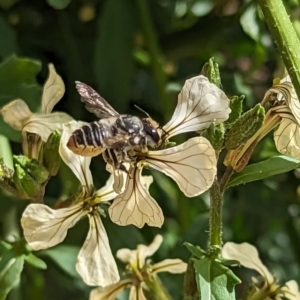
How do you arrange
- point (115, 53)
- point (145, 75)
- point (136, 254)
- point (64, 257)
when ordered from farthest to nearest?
point (145, 75) < point (115, 53) < point (64, 257) < point (136, 254)

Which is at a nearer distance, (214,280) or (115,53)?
(214,280)

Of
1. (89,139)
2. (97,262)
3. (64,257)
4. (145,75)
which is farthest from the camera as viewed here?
(145,75)

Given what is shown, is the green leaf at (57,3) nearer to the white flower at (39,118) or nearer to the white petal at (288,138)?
the white flower at (39,118)

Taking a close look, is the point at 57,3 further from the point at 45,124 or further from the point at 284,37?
the point at 284,37

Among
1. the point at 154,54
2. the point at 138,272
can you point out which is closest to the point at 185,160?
the point at 138,272

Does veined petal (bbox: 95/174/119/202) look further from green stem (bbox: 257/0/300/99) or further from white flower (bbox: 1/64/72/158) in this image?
green stem (bbox: 257/0/300/99)

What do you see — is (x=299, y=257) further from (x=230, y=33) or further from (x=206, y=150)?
(x=206, y=150)

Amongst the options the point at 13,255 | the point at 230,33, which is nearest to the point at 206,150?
the point at 13,255

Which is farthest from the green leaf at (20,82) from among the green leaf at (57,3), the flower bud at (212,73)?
the flower bud at (212,73)
